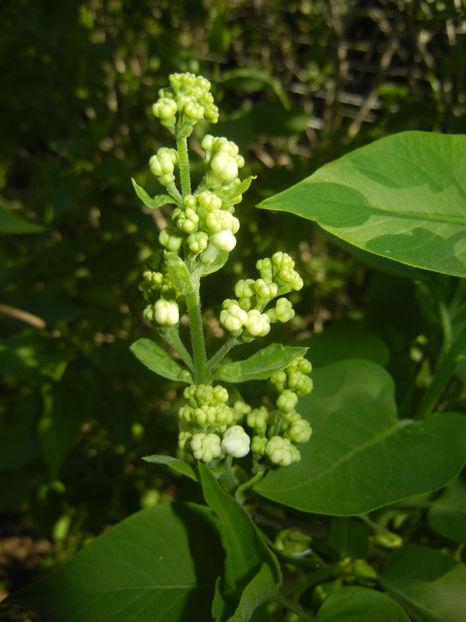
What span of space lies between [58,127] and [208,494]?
2.15 metres

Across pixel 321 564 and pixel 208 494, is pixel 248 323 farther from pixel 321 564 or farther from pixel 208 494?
pixel 321 564

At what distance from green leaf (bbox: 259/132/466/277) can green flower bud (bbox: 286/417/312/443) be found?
11.3 inches

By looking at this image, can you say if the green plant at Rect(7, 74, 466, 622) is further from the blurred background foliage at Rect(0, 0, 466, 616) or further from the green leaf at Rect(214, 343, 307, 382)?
the blurred background foliage at Rect(0, 0, 466, 616)

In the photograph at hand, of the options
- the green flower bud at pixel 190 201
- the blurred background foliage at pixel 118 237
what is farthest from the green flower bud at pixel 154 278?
the blurred background foliage at pixel 118 237

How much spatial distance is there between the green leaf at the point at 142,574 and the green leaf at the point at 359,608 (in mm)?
183

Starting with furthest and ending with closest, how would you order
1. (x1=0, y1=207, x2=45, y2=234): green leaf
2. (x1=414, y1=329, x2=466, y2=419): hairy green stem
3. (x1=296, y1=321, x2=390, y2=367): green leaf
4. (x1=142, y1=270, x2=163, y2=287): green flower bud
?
(x1=0, y1=207, x2=45, y2=234): green leaf
(x1=296, y1=321, x2=390, y2=367): green leaf
(x1=414, y1=329, x2=466, y2=419): hairy green stem
(x1=142, y1=270, x2=163, y2=287): green flower bud

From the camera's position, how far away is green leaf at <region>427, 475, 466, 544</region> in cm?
93

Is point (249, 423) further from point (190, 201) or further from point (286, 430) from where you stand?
point (190, 201)

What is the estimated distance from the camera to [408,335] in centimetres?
133

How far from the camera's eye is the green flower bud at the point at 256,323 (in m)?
0.71

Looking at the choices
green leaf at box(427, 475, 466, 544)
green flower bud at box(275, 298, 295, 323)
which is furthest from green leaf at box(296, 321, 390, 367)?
green flower bud at box(275, 298, 295, 323)

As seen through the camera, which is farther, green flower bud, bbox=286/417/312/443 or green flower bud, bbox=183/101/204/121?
green flower bud, bbox=286/417/312/443

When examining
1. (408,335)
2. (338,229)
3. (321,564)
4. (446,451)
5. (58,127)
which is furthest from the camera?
(58,127)

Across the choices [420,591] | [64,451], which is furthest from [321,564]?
[64,451]
